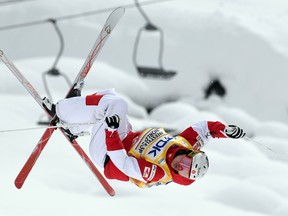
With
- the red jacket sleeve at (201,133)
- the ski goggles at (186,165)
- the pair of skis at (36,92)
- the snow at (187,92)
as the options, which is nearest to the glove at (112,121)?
the ski goggles at (186,165)

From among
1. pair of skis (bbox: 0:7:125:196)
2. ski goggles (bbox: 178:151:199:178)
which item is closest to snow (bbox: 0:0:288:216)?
pair of skis (bbox: 0:7:125:196)

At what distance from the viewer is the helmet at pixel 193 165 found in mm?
4402

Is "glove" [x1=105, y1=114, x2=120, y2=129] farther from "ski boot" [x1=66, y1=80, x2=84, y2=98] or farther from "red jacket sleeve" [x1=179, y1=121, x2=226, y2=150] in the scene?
"ski boot" [x1=66, y1=80, x2=84, y2=98]

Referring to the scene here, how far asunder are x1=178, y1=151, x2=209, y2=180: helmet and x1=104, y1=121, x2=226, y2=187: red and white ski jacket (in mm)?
109

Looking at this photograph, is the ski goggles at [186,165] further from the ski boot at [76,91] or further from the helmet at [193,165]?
the ski boot at [76,91]

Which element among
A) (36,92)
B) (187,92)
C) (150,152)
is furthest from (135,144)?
(187,92)

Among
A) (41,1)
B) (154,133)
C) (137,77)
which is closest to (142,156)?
(154,133)

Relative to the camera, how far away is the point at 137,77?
Result: 14.3m

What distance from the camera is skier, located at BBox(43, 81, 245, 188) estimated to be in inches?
177

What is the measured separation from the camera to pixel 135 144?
15.6ft

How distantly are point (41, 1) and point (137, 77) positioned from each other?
282 cm

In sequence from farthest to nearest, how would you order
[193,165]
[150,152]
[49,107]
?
1. [49,107]
2. [150,152]
3. [193,165]

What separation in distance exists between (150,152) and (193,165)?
1.18 ft

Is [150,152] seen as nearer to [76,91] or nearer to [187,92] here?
[76,91]
